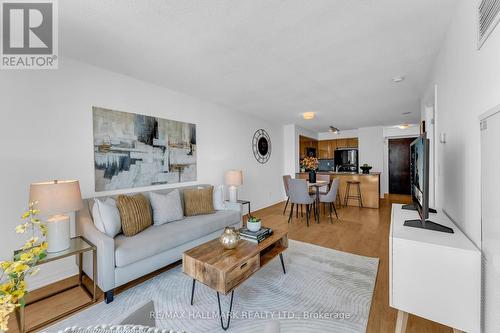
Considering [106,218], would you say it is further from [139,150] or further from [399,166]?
[399,166]

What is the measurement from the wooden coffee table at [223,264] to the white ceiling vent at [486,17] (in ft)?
6.45

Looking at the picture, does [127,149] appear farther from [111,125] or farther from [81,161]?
[81,161]

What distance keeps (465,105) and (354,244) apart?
2272 mm

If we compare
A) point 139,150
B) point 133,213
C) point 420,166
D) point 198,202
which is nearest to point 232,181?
point 198,202

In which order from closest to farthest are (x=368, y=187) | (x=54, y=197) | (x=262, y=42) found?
1. (x=54, y=197)
2. (x=262, y=42)
3. (x=368, y=187)

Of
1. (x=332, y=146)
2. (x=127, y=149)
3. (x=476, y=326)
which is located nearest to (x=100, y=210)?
(x=127, y=149)

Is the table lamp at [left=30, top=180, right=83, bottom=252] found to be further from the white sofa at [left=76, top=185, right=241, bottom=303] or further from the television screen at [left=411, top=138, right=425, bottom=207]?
the television screen at [left=411, top=138, right=425, bottom=207]

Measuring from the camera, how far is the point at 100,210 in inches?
82.0

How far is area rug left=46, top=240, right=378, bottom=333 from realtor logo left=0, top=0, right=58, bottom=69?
226 cm

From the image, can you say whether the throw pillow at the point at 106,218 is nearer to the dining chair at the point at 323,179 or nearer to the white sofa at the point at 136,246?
the white sofa at the point at 136,246

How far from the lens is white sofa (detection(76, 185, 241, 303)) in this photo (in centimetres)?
185

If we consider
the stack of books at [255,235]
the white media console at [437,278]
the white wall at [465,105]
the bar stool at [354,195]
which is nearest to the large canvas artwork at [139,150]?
the stack of books at [255,235]

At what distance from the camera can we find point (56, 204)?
1744 mm

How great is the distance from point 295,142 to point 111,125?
4704 millimetres
